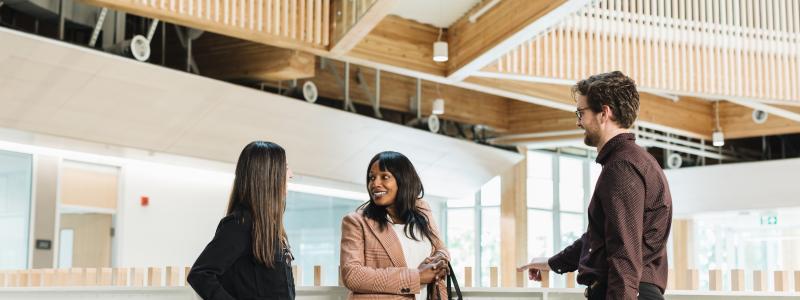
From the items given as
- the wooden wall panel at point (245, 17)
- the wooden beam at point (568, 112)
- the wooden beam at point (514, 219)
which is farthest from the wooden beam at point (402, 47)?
the wooden beam at point (514, 219)

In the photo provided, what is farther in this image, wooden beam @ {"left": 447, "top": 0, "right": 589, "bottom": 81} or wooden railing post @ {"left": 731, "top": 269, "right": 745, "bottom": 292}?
wooden beam @ {"left": 447, "top": 0, "right": 589, "bottom": 81}

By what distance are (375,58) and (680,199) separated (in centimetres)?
1084

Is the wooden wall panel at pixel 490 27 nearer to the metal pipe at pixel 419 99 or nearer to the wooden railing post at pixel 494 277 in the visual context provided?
the metal pipe at pixel 419 99

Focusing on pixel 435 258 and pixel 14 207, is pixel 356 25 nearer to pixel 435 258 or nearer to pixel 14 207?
pixel 14 207

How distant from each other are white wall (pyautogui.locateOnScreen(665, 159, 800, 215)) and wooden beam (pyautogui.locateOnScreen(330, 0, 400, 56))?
11174 mm

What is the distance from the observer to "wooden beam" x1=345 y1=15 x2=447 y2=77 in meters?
11.4

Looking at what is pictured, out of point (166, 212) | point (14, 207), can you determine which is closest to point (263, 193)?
point (14, 207)

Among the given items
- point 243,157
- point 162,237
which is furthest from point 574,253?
point 162,237

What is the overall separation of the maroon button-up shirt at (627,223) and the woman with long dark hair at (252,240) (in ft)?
3.57

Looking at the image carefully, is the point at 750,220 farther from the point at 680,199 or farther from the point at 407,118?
the point at 407,118

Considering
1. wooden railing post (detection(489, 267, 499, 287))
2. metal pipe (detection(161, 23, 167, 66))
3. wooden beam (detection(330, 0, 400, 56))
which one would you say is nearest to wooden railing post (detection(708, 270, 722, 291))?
wooden railing post (detection(489, 267, 499, 287))

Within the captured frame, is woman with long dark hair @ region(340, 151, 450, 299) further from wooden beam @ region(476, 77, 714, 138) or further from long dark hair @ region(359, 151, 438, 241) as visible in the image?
wooden beam @ region(476, 77, 714, 138)

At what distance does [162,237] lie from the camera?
527 inches

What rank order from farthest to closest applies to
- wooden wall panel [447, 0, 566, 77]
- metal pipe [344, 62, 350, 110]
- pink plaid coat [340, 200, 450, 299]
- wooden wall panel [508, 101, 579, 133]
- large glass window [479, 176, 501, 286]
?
large glass window [479, 176, 501, 286] → wooden wall panel [508, 101, 579, 133] → metal pipe [344, 62, 350, 110] → wooden wall panel [447, 0, 566, 77] → pink plaid coat [340, 200, 450, 299]
